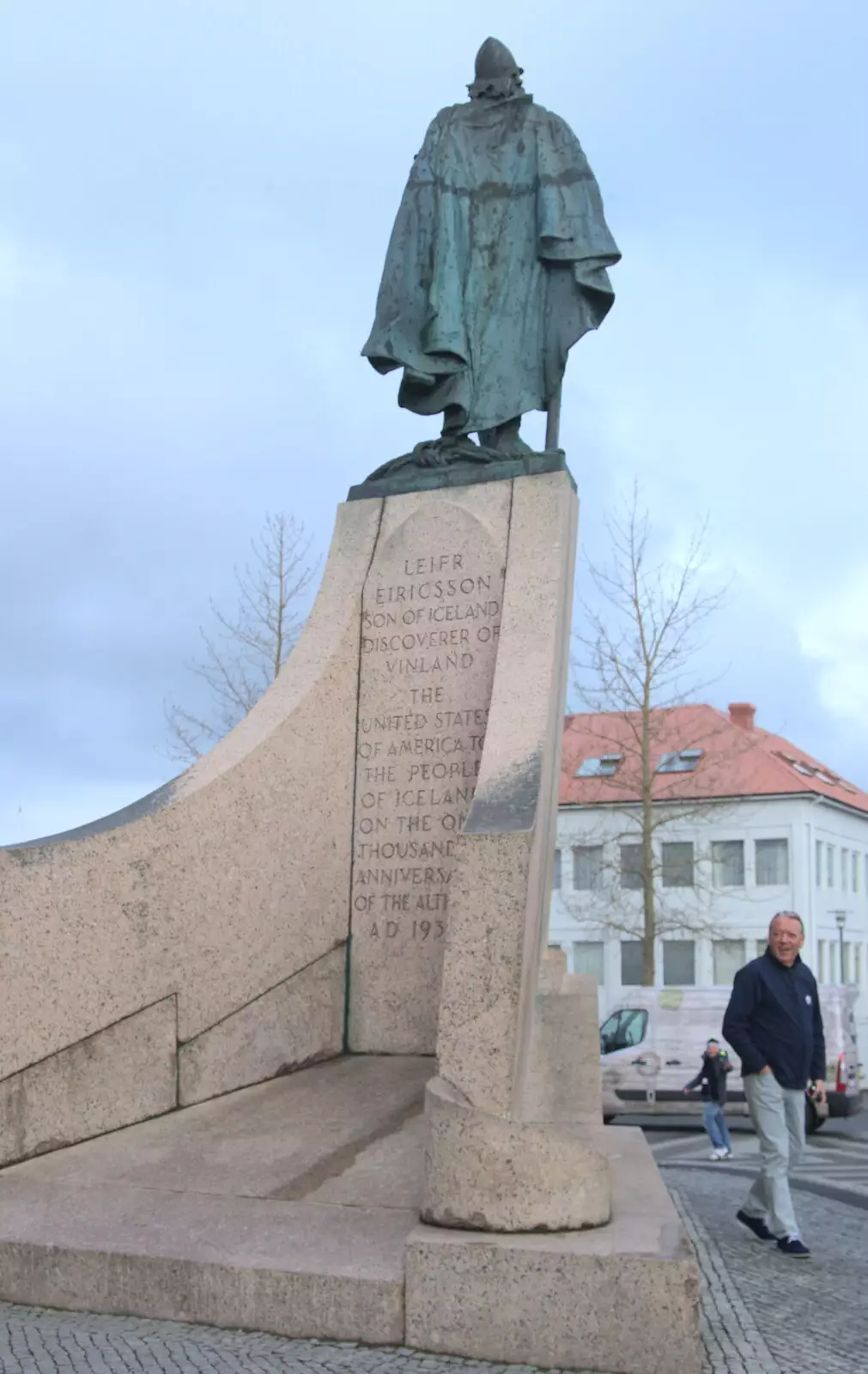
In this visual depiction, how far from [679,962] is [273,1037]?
3671 centimetres

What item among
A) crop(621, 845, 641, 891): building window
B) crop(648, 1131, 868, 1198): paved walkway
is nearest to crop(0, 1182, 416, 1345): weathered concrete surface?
crop(648, 1131, 868, 1198): paved walkway

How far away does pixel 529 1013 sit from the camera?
4781 mm

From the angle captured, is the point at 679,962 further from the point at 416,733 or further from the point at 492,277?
the point at 416,733

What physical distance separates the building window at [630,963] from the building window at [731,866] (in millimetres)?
3286

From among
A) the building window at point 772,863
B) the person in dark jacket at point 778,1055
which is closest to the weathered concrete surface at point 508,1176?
the person in dark jacket at point 778,1055

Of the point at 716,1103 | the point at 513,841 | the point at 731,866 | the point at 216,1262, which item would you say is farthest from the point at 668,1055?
the point at 731,866

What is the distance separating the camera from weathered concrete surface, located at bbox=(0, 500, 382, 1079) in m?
5.09

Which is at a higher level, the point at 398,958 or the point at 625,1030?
the point at 398,958

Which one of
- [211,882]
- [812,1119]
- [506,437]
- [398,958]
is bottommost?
[812,1119]

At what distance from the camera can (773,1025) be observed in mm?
5961

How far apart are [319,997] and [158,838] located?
1174 millimetres

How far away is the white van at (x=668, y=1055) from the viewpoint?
61.5 ft

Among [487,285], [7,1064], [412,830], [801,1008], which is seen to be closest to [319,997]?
[412,830]

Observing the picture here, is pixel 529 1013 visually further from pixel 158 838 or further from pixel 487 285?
pixel 487 285
